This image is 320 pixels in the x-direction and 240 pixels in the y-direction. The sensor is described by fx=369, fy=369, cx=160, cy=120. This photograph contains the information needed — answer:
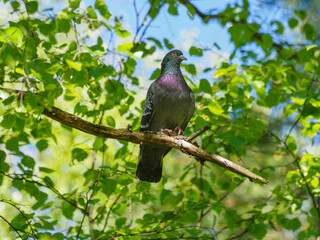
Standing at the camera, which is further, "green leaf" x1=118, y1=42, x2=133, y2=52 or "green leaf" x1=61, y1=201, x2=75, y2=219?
"green leaf" x1=61, y1=201, x2=75, y2=219

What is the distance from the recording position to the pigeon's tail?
5.03m

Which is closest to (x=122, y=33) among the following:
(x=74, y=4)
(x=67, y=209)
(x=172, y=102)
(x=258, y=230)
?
(x=74, y=4)

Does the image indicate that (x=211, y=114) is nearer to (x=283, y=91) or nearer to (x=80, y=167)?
(x=283, y=91)

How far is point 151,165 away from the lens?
201 inches

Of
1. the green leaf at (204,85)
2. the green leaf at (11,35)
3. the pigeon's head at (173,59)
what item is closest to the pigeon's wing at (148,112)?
the pigeon's head at (173,59)

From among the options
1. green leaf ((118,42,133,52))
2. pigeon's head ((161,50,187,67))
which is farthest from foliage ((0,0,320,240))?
pigeon's head ((161,50,187,67))

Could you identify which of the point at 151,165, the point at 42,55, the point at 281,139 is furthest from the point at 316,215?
the point at 42,55

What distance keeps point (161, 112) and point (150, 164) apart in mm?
735

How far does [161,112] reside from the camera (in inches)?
201

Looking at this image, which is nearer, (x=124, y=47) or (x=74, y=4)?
(x=74, y=4)

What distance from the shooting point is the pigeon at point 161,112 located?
16.4 ft

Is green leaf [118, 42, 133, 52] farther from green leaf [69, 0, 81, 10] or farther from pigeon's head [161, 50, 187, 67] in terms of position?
pigeon's head [161, 50, 187, 67]

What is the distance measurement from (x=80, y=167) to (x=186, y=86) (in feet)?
16.0

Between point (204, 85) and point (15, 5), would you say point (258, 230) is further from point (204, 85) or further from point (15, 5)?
point (15, 5)
